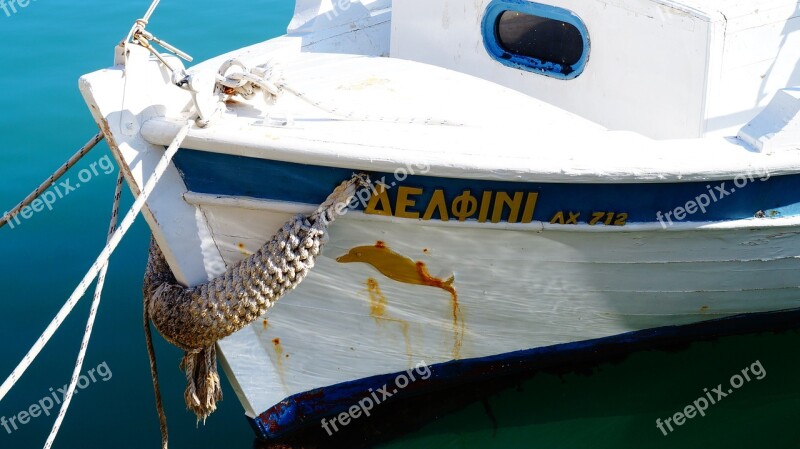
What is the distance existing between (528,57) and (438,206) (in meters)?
1.15

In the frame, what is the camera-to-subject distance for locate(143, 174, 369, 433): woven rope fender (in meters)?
2.98

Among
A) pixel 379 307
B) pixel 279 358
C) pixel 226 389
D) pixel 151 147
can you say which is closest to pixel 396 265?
pixel 379 307

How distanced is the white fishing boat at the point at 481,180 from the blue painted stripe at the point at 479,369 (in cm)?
1

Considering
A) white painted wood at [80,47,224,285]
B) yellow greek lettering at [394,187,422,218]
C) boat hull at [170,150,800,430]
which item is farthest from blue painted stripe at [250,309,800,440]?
yellow greek lettering at [394,187,422,218]

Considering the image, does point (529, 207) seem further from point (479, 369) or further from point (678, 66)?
point (479, 369)

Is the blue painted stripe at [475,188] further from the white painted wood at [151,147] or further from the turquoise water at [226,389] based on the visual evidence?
the turquoise water at [226,389]

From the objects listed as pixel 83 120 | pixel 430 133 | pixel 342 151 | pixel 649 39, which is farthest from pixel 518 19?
pixel 83 120

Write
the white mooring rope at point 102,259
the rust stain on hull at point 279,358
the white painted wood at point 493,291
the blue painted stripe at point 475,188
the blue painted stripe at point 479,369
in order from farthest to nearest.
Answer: the blue painted stripe at point 479,369 < the rust stain on hull at point 279,358 < the white painted wood at point 493,291 < the blue painted stripe at point 475,188 < the white mooring rope at point 102,259

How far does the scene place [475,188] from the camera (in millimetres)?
2959

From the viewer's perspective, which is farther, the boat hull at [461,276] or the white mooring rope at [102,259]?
the boat hull at [461,276]

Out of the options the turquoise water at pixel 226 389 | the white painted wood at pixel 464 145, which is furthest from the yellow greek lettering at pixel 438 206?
the turquoise water at pixel 226 389

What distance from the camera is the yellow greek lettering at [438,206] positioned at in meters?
2.97

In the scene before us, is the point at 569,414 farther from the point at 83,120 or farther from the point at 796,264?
the point at 83,120

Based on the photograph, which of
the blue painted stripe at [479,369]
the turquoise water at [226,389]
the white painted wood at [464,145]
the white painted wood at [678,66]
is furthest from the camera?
the turquoise water at [226,389]
